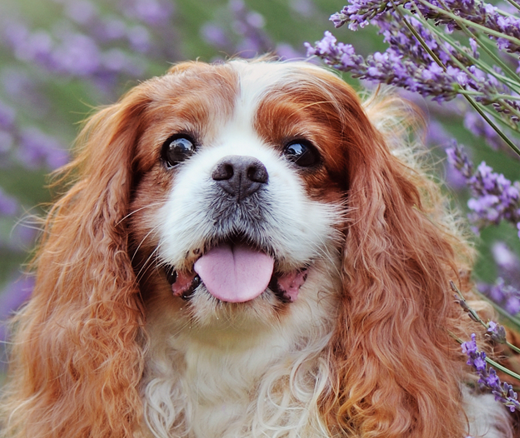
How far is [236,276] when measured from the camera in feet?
6.11

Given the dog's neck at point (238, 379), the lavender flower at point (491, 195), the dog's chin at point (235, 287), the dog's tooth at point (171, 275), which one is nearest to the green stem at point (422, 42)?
the lavender flower at point (491, 195)

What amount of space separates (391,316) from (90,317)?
0.81m

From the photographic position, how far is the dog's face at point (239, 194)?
6.14ft

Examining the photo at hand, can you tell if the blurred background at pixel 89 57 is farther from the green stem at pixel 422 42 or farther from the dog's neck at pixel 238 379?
the green stem at pixel 422 42

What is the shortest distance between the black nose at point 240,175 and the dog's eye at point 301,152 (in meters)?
0.15

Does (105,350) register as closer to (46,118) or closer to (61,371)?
(61,371)

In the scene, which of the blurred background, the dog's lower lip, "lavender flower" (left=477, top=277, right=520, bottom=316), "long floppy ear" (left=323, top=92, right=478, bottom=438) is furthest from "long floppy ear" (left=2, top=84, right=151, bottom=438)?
the blurred background

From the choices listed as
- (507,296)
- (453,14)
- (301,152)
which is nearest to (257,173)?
(301,152)

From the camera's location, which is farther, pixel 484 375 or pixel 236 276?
pixel 236 276

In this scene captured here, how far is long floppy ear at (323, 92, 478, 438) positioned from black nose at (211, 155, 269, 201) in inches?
11.9

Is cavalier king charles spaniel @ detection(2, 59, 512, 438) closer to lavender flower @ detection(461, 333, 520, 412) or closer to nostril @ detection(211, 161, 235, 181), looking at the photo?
nostril @ detection(211, 161, 235, 181)

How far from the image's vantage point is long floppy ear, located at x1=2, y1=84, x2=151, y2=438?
6.25 ft

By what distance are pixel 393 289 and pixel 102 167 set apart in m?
0.89

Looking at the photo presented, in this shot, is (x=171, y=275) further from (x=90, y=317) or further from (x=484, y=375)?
(x=484, y=375)
